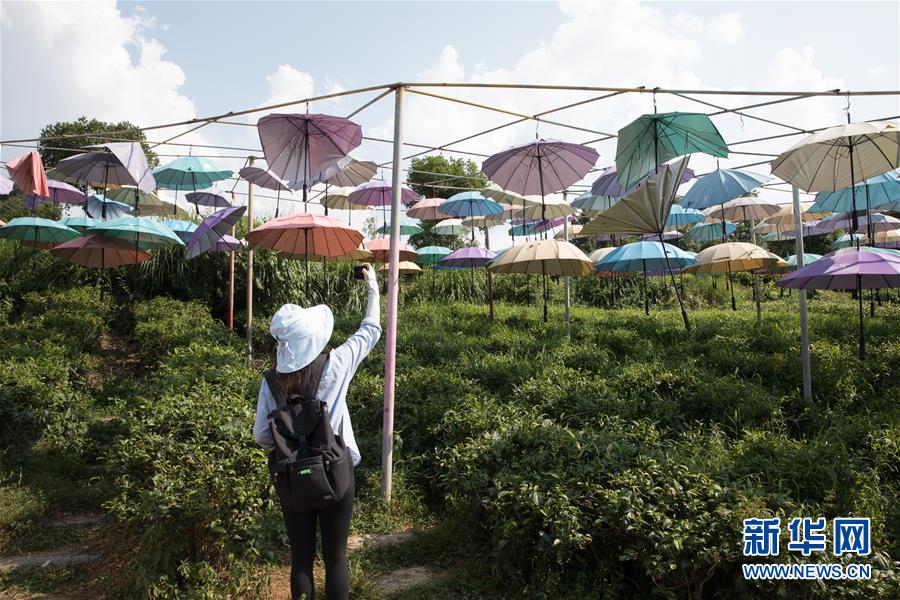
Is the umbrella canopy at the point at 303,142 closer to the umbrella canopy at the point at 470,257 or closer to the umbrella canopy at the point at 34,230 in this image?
the umbrella canopy at the point at 470,257

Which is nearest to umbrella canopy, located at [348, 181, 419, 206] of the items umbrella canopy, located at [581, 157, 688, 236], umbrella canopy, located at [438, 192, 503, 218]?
umbrella canopy, located at [438, 192, 503, 218]

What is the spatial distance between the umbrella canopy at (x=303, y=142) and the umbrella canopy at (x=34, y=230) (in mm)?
6257

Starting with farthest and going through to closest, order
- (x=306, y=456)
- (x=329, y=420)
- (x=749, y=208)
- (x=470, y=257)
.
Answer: (x=470, y=257) → (x=749, y=208) → (x=329, y=420) → (x=306, y=456)

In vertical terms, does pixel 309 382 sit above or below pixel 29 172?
below

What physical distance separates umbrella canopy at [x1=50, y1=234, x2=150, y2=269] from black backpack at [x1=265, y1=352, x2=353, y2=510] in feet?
19.6

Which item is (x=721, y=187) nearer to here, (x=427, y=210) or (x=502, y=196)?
(x=502, y=196)

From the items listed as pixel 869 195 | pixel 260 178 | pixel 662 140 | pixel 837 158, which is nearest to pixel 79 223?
pixel 260 178

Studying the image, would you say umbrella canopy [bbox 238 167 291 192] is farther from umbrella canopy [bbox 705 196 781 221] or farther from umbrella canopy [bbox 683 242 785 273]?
umbrella canopy [bbox 705 196 781 221]

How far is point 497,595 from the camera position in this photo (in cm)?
323

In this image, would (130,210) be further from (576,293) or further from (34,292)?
(576,293)

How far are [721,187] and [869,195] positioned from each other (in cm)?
205

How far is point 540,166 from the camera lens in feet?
23.4

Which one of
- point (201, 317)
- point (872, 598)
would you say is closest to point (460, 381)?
point (872, 598)

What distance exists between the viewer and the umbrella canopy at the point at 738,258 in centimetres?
866
